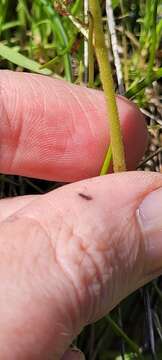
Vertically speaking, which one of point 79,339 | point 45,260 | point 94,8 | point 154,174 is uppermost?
point 94,8

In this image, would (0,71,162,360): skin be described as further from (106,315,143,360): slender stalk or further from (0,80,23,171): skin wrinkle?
(0,80,23,171): skin wrinkle

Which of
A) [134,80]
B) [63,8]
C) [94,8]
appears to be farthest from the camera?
[134,80]

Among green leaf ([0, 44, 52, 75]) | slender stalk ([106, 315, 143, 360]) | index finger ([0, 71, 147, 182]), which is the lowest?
slender stalk ([106, 315, 143, 360])

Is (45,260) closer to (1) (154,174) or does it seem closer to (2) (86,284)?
(2) (86,284)

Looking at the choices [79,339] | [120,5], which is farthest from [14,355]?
[120,5]

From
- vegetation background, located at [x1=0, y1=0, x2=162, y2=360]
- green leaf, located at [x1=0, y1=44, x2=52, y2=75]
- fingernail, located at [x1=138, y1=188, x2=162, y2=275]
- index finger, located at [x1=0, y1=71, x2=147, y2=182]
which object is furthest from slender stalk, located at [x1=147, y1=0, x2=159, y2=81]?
fingernail, located at [x1=138, y1=188, x2=162, y2=275]
